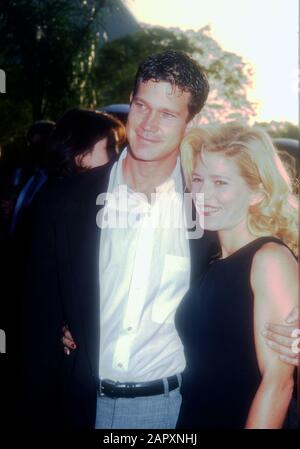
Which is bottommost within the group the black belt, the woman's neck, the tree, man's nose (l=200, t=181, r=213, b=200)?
the black belt

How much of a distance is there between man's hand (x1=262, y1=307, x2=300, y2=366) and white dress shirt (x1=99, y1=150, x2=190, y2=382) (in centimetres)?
46

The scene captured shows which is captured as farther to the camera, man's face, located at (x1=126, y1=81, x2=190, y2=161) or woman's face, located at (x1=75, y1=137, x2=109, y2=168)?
woman's face, located at (x1=75, y1=137, x2=109, y2=168)

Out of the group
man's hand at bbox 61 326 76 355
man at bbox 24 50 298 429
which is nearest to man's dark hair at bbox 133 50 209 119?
man at bbox 24 50 298 429

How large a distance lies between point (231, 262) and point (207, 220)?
0.20m

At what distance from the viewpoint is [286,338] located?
146 cm

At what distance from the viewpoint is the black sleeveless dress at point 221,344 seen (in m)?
1.56

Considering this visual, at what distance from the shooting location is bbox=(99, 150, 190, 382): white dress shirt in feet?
5.77

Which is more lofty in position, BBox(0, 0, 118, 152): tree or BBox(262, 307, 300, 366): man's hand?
BBox(0, 0, 118, 152): tree

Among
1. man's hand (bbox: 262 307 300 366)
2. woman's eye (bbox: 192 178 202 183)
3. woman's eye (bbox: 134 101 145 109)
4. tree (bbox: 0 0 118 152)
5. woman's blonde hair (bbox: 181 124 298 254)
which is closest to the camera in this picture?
man's hand (bbox: 262 307 300 366)

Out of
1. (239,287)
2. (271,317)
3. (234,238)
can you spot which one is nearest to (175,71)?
(234,238)

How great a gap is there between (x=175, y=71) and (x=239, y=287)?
922 mm

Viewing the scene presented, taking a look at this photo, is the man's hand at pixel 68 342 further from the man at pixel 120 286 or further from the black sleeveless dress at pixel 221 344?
the black sleeveless dress at pixel 221 344

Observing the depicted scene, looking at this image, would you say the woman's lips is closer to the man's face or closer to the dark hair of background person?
the man's face
